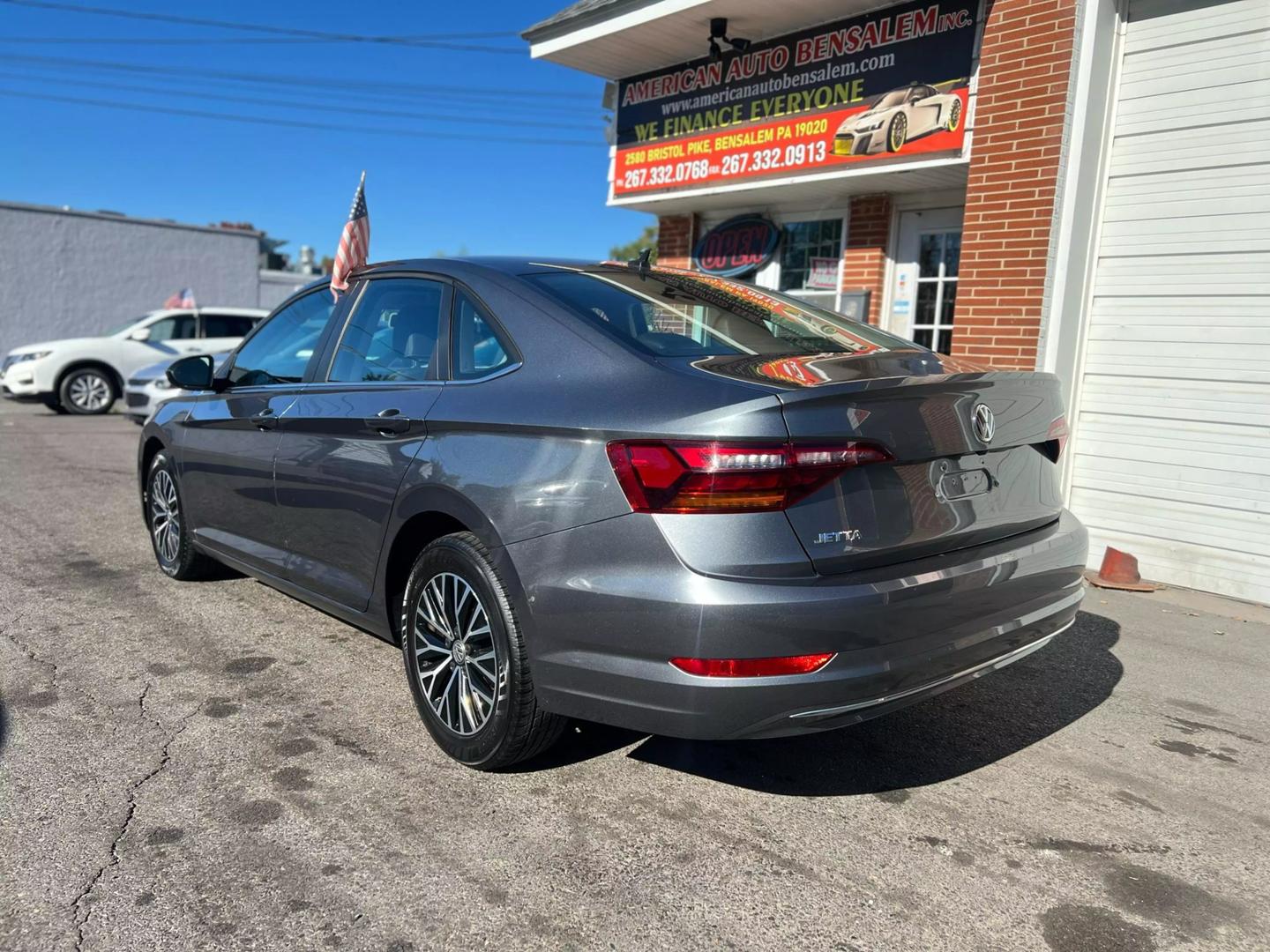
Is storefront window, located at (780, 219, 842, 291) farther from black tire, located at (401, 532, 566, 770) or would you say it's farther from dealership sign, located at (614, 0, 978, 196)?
black tire, located at (401, 532, 566, 770)

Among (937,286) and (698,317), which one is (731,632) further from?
(937,286)

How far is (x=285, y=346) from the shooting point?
455cm

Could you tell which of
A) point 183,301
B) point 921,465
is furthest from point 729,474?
point 183,301

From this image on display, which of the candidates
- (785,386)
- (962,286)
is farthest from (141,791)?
(962,286)

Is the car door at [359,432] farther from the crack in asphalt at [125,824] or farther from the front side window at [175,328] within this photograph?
the front side window at [175,328]

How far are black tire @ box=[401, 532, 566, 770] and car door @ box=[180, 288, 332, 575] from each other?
1.12m

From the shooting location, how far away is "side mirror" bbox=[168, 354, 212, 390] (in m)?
4.74

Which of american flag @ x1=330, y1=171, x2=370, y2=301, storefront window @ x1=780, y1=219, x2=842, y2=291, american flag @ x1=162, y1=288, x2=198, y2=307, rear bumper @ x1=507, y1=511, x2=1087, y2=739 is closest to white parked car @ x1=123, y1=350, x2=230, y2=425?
american flag @ x1=162, y1=288, x2=198, y2=307

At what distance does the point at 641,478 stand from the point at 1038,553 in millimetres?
1389

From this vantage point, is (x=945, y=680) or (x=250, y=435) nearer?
(x=945, y=680)

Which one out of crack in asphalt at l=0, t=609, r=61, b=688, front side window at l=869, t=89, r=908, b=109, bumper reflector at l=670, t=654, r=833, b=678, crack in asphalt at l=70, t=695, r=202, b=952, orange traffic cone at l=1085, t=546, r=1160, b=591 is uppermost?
front side window at l=869, t=89, r=908, b=109

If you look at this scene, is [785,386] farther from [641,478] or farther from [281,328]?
[281,328]

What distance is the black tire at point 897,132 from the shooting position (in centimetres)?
737

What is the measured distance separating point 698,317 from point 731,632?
4.04 feet
